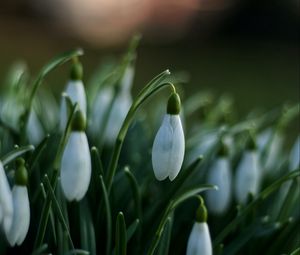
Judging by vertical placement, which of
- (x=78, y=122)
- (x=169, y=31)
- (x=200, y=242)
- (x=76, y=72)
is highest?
(x=169, y=31)

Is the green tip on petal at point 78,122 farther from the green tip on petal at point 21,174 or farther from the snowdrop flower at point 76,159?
the green tip on petal at point 21,174

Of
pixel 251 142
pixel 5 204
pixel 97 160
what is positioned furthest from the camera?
pixel 251 142

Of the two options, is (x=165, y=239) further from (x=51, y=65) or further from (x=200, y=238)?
(x=51, y=65)

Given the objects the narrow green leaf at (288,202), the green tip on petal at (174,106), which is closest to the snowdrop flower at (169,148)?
the green tip on petal at (174,106)

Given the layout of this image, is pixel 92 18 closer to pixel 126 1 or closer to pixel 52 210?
pixel 126 1

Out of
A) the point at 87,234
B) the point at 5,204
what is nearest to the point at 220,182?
the point at 87,234

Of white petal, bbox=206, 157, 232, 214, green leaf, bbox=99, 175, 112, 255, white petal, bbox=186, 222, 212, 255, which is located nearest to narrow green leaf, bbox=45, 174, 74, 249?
green leaf, bbox=99, 175, 112, 255

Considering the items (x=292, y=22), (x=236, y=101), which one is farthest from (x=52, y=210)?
(x=292, y=22)
